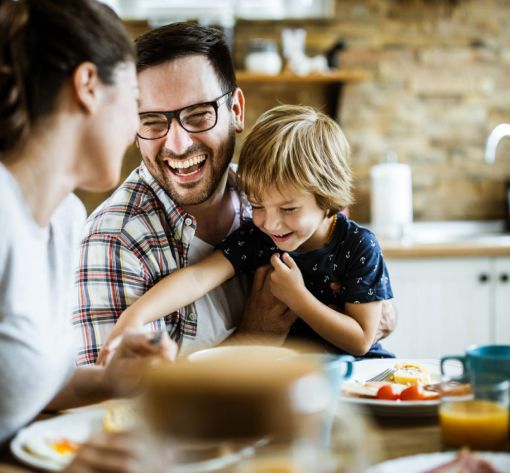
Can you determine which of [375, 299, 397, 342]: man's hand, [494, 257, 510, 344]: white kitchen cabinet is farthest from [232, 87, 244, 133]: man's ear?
[494, 257, 510, 344]: white kitchen cabinet

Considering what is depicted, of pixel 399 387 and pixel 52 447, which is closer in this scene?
pixel 52 447

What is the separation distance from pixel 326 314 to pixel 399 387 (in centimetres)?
46

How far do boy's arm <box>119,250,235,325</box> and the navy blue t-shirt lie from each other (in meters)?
0.04

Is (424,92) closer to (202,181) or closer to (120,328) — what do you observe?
(202,181)

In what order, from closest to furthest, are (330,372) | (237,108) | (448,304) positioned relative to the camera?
(330,372) < (237,108) < (448,304)

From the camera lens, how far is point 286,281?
168cm

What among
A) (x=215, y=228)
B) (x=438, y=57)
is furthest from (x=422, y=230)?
(x=215, y=228)

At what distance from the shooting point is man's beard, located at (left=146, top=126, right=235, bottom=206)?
1860 mm

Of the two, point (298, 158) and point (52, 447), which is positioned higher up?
point (298, 158)

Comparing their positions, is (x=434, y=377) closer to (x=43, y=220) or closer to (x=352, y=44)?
(x=43, y=220)

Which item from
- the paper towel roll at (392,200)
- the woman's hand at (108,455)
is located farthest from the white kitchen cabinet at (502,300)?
the woman's hand at (108,455)

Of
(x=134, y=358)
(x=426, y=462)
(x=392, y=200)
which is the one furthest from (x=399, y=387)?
(x=392, y=200)

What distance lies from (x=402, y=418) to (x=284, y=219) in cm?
73

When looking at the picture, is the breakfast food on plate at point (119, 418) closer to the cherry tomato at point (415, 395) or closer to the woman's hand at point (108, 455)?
the woman's hand at point (108, 455)
